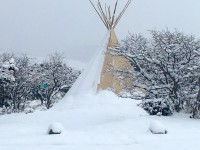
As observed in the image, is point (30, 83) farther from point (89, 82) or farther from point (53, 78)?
point (89, 82)

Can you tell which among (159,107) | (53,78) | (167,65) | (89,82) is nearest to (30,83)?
(53,78)

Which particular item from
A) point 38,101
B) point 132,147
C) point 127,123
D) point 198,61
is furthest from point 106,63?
point 38,101

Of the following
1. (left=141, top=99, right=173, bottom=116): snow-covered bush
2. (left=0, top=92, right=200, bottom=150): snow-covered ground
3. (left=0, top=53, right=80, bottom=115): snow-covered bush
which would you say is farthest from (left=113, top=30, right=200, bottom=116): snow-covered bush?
(left=0, top=53, right=80, bottom=115): snow-covered bush

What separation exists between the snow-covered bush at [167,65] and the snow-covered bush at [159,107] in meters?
0.17

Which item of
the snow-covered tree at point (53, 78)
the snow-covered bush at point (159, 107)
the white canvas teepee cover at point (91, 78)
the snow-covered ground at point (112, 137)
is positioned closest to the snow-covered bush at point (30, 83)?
the snow-covered tree at point (53, 78)

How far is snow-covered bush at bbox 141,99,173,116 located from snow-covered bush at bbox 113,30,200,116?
0.17 m

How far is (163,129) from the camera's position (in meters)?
8.81

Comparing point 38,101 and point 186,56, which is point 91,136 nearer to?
point 186,56

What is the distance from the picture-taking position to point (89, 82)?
18781 millimetres

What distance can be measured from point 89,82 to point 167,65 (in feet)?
24.3

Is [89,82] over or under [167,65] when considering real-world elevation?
under

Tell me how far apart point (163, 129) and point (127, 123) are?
1.64m

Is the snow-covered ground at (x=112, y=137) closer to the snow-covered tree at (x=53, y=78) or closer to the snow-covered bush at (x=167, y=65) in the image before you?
the snow-covered bush at (x=167, y=65)

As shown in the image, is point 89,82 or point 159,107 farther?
point 89,82
